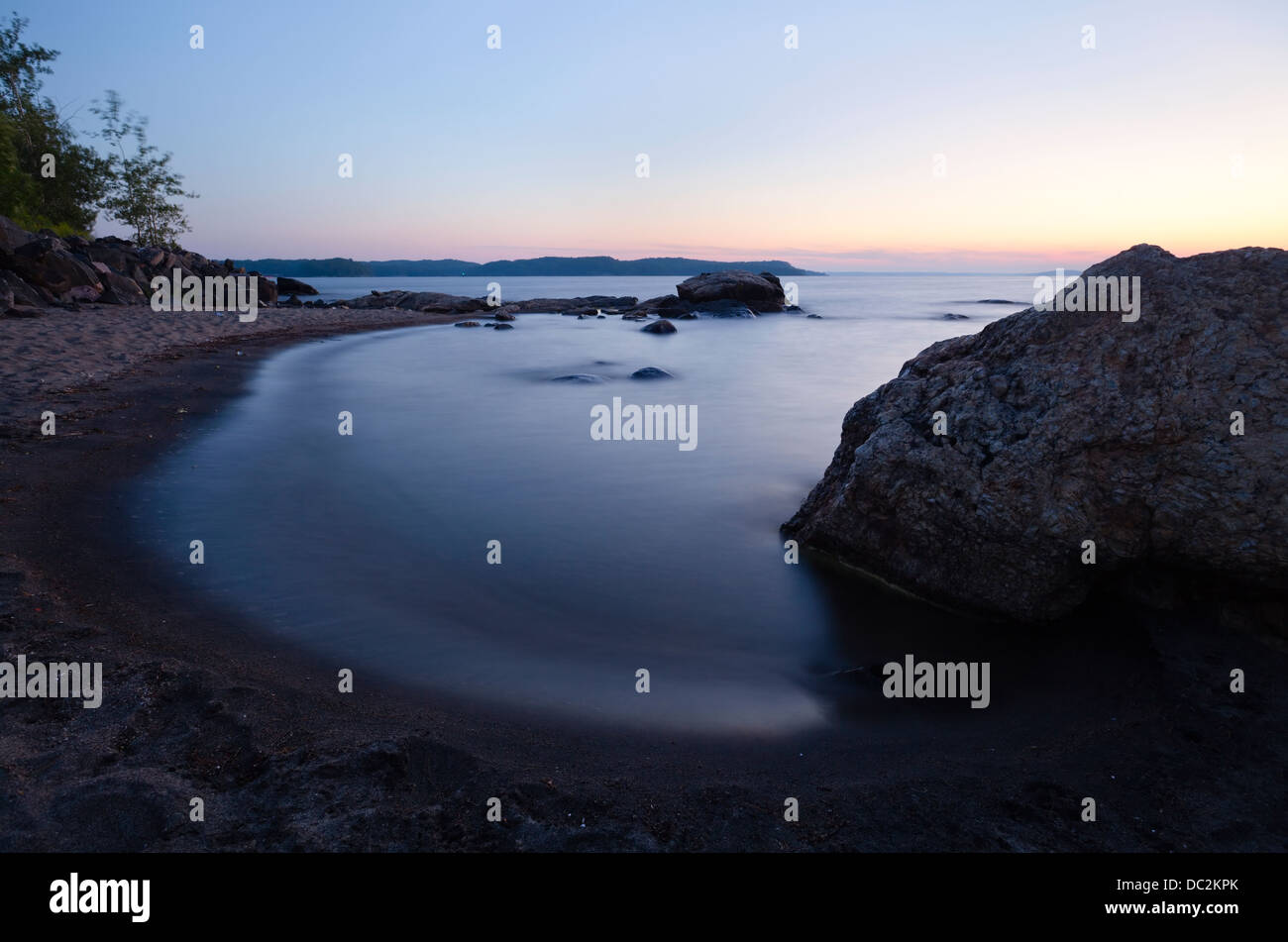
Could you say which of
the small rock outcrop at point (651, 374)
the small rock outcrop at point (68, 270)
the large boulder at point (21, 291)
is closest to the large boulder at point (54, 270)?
the small rock outcrop at point (68, 270)

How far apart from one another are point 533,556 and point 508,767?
352cm

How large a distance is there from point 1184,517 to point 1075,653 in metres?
1.10

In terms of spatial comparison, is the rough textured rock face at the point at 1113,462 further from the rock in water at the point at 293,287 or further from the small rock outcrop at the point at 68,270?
the rock in water at the point at 293,287

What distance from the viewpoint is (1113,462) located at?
502cm

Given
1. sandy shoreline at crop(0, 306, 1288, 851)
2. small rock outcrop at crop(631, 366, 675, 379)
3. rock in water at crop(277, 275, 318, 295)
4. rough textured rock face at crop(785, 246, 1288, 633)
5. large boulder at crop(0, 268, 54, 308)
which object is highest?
rock in water at crop(277, 275, 318, 295)

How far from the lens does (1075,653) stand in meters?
4.86

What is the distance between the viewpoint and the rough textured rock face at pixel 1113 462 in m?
4.62

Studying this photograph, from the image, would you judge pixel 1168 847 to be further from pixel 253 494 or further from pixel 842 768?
pixel 253 494

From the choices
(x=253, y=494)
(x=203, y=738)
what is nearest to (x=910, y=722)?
(x=203, y=738)

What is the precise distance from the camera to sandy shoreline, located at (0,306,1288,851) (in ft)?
9.89

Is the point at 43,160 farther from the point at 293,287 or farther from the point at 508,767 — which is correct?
the point at 508,767

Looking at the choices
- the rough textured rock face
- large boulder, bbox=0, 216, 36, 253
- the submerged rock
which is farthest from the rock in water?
the rough textured rock face

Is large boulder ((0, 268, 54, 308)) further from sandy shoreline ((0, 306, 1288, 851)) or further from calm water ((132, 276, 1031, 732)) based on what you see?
sandy shoreline ((0, 306, 1288, 851))

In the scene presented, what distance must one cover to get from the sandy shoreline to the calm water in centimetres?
47
